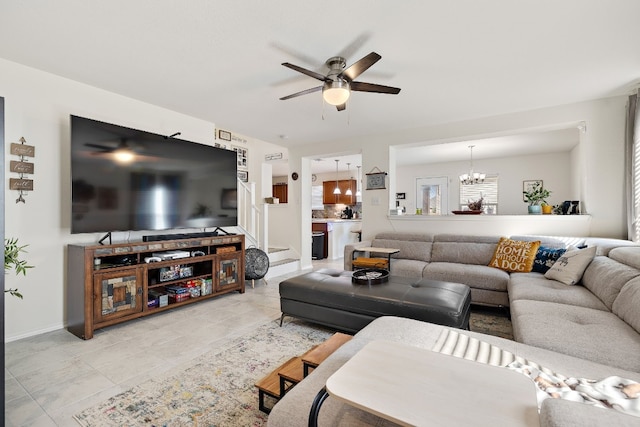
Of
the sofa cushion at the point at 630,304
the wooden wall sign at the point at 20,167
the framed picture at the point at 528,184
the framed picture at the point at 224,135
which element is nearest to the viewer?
the sofa cushion at the point at 630,304

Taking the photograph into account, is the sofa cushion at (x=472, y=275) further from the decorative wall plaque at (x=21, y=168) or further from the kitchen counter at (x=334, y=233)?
the decorative wall plaque at (x=21, y=168)

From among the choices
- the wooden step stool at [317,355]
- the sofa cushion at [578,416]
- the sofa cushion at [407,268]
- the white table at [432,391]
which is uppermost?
the sofa cushion at [578,416]

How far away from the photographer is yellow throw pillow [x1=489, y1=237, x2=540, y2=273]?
324cm

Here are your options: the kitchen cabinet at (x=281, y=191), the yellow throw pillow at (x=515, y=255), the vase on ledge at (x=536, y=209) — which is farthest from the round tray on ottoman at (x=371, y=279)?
the kitchen cabinet at (x=281, y=191)

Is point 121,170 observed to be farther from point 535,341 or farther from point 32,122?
point 535,341

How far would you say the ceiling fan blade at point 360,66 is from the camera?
2091 mm

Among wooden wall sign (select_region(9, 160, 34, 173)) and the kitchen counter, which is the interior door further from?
wooden wall sign (select_region(9, 160, 34, 173))

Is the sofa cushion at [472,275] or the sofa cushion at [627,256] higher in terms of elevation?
the sofa cushion at [627,256]

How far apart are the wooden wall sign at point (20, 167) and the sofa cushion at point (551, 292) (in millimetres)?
4352

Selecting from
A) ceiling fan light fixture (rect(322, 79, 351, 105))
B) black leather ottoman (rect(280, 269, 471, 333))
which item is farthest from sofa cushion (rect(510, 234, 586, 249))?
ceiling fan light fixture (rect(322, 79, 351, 105))

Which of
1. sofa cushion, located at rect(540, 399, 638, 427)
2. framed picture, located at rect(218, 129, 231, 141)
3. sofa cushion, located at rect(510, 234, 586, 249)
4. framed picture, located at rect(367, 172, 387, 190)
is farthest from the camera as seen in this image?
framed picture, located at rect(218, 129, 231, 141)

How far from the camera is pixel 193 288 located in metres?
3.44

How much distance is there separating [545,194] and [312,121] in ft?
11.0

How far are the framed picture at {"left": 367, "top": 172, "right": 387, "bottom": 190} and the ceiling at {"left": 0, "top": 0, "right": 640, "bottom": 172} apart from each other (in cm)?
138
